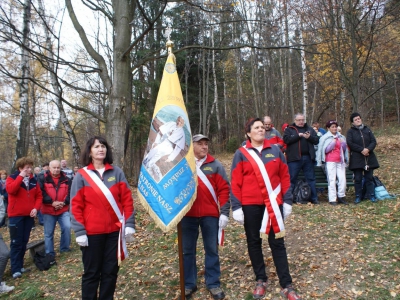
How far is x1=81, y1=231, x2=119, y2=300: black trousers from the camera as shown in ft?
12.1

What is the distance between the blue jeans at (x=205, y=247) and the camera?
4.11m

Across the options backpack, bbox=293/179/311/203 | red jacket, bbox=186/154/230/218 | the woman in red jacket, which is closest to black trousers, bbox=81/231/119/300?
red jacket, bbox=186/154/230/218

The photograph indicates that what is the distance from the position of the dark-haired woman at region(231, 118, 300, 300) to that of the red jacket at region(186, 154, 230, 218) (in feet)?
0.85

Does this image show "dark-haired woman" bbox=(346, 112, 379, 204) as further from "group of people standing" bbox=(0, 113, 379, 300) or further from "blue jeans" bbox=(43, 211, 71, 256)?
"blue jeans" bbox=(43, 211, 71, 256)

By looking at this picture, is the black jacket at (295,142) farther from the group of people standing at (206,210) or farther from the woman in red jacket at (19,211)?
the woman in red jacket at (19,211)

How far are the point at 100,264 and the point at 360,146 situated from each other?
6338 millimetres

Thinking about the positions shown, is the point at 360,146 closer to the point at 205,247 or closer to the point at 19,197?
the point at 205,247

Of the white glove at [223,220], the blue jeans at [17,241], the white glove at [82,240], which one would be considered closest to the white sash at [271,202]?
the white glove at [223,220]

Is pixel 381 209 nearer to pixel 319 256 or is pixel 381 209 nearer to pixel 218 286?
pixel 319 256

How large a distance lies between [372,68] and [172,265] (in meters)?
22.0

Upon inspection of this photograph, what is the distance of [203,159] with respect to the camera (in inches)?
169

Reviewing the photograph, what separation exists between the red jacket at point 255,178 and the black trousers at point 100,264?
1.55 metres

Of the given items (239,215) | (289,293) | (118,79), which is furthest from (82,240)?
(118,79)

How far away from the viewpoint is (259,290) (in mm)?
3939
